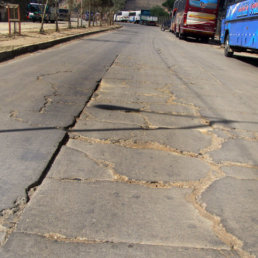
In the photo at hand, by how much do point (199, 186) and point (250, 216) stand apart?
0.60m

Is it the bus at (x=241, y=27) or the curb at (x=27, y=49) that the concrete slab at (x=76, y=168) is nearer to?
the curb at (x=27, y=49)

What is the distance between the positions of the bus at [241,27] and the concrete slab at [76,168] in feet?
37.5

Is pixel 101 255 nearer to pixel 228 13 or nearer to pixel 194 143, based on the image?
pixel 194 143

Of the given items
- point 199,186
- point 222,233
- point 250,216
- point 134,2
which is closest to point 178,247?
point 222,233

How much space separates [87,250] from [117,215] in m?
0.52

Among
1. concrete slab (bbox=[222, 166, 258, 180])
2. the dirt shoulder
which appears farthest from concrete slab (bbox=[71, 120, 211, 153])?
the dirt shoulder

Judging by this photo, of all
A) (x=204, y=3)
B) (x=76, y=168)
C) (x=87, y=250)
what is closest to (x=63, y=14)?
(x=204, y=3)

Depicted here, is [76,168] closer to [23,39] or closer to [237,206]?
[237,206]

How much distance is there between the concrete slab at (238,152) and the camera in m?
4.34

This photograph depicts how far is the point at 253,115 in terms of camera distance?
6531 millimetres

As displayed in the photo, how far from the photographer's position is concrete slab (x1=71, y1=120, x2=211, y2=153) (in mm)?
4703

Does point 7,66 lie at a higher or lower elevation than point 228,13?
lower

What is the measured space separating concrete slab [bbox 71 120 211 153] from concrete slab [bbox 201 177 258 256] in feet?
3.18

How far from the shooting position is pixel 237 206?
3.21 metres
